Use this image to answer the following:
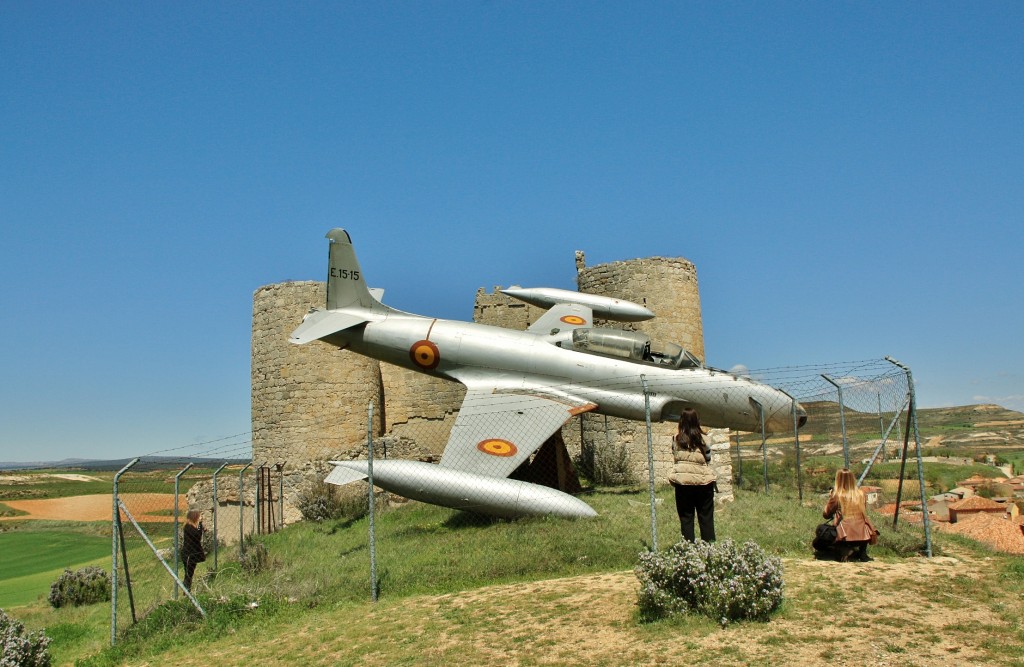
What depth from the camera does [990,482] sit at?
23.0 metres

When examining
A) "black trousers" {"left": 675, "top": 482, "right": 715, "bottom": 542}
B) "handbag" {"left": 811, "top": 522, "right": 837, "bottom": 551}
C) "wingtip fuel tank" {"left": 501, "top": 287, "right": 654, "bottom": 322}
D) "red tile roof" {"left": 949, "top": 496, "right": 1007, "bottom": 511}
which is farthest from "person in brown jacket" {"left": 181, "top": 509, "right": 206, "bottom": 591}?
"red tile roof" {"left": 949, "top": 496, "right": 1007, "bottom": 511}

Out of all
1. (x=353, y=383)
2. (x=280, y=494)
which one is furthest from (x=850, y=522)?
(x=353, y=383)

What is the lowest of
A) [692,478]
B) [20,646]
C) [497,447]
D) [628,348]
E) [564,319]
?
[20,646]

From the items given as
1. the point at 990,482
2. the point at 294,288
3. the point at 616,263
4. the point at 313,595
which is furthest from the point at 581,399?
the point at 990,482

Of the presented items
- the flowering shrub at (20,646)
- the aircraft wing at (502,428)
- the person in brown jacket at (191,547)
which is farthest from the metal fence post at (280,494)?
the flowering shrub at (20,646)

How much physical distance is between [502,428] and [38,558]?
19.5m

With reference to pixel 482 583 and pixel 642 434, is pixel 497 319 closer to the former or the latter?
pixel 642 434

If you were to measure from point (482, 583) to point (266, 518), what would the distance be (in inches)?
459

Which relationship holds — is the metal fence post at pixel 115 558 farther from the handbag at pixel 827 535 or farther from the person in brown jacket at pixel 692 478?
the handbag at pixel 827 535

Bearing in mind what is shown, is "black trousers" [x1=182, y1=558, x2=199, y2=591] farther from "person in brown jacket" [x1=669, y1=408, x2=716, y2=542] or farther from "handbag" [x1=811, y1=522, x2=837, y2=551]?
"handbag" [x1=811, y1=522, x2=837, y2=551]

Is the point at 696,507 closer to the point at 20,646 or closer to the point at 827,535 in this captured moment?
the point at 827,535

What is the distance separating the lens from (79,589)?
14.9 meters

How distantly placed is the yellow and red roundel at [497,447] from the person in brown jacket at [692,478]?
420 centimetres

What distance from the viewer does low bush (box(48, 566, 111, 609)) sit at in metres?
14.8
